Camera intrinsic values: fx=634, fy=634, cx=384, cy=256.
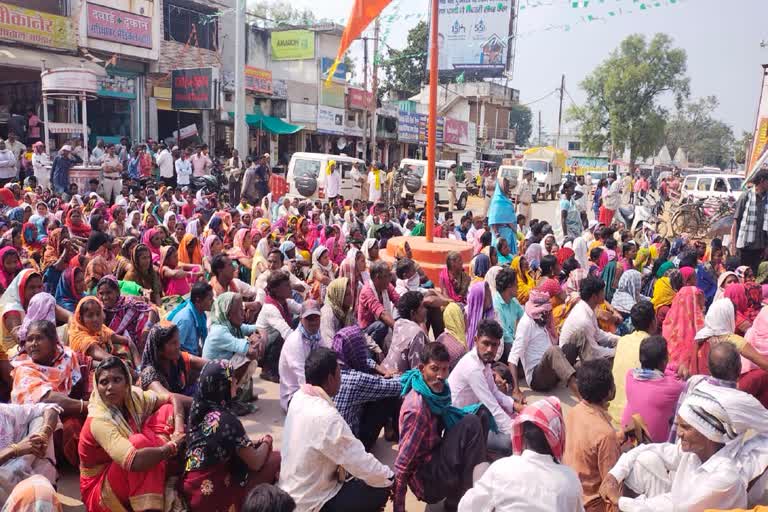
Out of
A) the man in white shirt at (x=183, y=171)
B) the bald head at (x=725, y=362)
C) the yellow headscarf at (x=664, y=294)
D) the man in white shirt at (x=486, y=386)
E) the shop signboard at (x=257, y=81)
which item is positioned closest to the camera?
the bald head at (x=725, y=362)

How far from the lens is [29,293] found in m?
4.80

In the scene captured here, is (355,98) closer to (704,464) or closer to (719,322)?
(719,322)

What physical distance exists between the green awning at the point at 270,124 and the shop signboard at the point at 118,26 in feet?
20.2

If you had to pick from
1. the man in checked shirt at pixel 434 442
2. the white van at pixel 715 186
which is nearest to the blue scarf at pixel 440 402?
the man in checked shirt at pixel 434 442

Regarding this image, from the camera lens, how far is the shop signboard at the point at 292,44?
2825 centimetres

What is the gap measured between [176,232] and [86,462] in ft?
22.5

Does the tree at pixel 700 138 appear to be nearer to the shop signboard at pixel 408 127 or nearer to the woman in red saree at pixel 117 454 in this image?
the shop signboard at pixel 408 127

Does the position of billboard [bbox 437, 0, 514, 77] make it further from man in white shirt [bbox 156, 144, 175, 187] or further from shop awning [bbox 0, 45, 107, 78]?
man in white shirt [bbox 156, 144, 175, 187]

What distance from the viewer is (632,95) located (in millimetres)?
40500

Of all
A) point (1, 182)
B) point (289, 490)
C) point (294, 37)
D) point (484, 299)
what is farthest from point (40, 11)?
point (289, 490)

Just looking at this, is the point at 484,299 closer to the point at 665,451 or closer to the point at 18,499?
the point at 665,451

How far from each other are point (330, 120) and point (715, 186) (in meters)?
16.0

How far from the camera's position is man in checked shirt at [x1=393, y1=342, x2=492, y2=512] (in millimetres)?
3215

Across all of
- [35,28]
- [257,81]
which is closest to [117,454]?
[35,28]
